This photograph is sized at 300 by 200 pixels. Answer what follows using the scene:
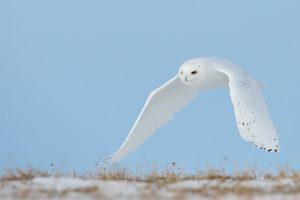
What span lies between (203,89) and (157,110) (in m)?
1.32

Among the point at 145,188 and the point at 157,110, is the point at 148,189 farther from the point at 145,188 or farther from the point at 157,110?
the point at 157,110

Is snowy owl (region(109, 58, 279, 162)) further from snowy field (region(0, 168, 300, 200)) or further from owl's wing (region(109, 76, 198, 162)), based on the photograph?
snowy field (region(0, 168, 300, 200))

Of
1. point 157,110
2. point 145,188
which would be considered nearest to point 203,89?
point 157,110

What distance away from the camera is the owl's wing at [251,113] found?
10.3 m

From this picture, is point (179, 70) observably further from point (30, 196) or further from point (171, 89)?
point (30, 196)

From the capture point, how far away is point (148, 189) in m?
7.30

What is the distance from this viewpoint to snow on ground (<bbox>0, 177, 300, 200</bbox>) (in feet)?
22.3

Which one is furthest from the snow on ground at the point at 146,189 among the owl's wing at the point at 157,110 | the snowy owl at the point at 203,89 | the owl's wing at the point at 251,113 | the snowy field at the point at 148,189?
the owl's wing at the point at 157,110

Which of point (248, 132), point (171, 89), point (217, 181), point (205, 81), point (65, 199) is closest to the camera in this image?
point (65, 199)

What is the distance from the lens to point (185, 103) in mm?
15609

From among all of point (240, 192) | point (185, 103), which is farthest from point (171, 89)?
point (240, 192)

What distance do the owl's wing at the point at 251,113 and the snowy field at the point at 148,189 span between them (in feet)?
6.26

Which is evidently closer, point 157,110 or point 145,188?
point 145,188

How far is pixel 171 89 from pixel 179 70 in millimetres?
811
